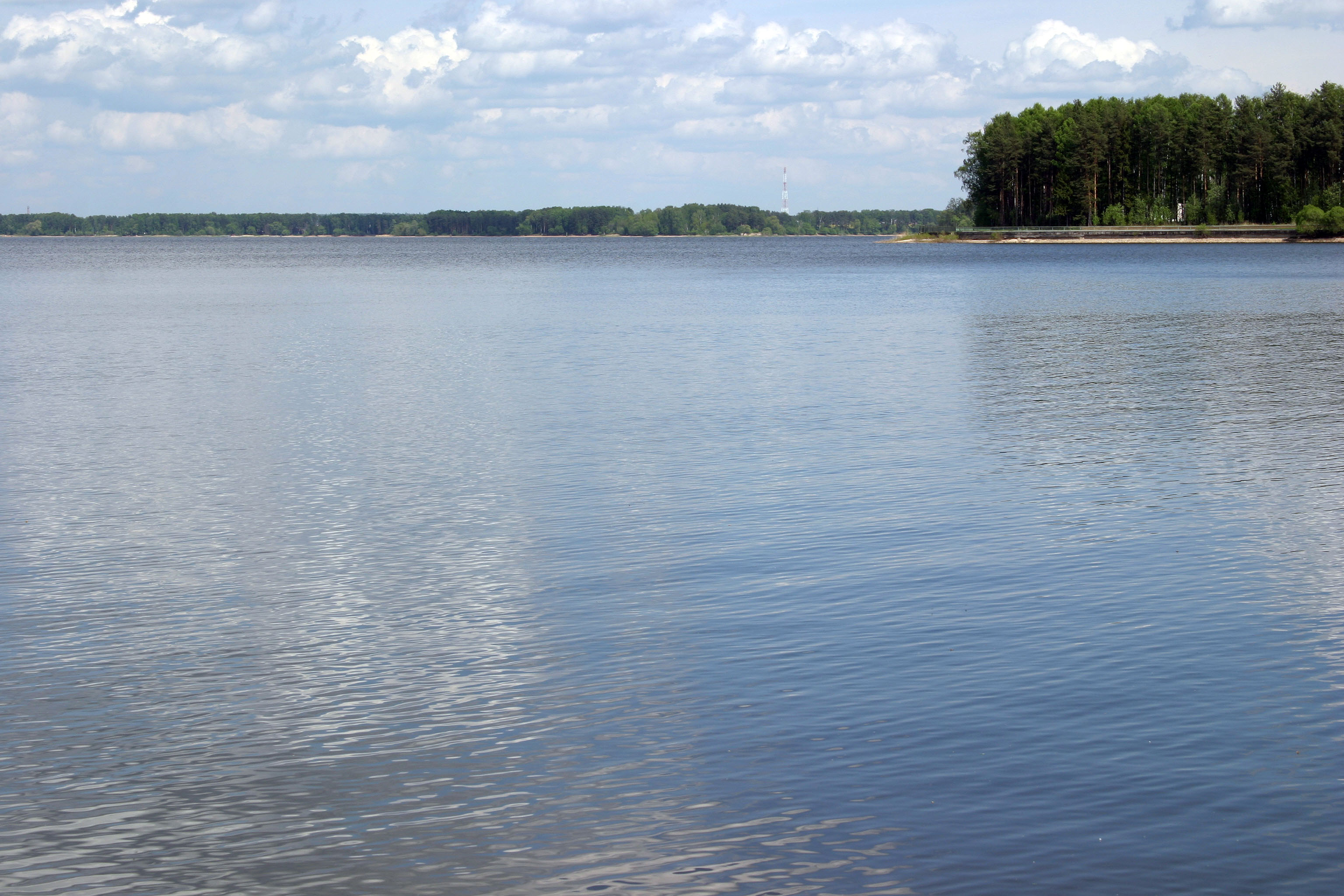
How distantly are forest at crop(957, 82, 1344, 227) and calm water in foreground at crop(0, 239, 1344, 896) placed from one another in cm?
14130

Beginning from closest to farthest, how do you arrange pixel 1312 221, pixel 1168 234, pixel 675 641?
pixel 675 641
pixel 1312 221
pixel 1168 234

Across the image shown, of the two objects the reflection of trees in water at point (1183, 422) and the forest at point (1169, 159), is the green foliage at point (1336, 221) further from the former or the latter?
the reflection of trees in water at point (1183, 422)

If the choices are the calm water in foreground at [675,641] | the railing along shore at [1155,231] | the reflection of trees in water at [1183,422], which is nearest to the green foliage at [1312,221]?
the railing along shore at [1155,231]

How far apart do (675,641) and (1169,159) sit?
17029 cm

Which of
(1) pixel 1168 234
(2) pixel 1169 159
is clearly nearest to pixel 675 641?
(1) pixel 1168 234

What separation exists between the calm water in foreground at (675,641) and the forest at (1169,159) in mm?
141297

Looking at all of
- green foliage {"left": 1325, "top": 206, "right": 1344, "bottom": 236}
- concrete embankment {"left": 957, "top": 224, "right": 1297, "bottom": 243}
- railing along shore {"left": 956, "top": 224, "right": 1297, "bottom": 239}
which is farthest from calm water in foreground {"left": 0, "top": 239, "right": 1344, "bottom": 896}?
railing along shore {"left": 956, "top": 224, "right": 1297, "bottom": 239}

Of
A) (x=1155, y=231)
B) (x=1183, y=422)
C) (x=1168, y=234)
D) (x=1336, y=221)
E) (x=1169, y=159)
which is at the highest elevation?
(x=1169, y=159)

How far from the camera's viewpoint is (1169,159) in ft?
543

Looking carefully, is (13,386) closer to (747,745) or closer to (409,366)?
(409,366)

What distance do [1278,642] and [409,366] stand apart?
28.5m

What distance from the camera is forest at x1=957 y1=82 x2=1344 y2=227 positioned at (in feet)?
508

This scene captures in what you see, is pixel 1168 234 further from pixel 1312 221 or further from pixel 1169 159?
pixel 1312 221

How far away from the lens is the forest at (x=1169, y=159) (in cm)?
15475
